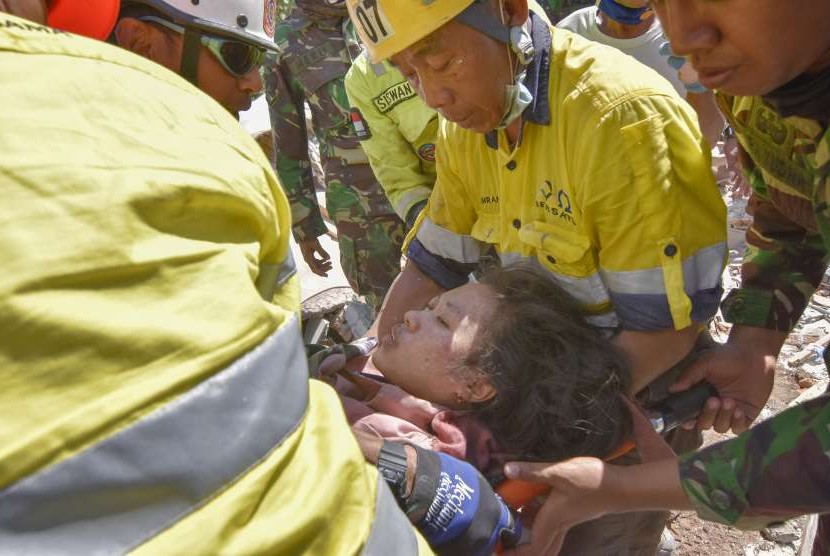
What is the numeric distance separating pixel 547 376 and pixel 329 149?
3.16 m

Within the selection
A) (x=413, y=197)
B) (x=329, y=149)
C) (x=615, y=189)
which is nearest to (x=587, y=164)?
(x=615, y=189)

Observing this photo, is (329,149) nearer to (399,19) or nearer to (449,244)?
(449,244)

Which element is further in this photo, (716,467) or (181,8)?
(181,8)

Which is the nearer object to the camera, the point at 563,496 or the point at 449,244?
the point at 563,496

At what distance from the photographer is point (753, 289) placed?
2.60 meters

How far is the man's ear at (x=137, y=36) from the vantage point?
250 centimetres

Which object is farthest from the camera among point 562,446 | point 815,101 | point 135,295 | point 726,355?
point 726,355

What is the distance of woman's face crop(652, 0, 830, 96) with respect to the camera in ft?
5.21

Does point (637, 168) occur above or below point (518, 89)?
below

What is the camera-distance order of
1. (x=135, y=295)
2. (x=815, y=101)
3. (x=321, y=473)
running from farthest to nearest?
(x=815, y=101) < (x=321, y=473) < (x=135, y=295)

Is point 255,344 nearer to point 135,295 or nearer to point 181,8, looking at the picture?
point 135,295

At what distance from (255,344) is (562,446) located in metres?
1.59

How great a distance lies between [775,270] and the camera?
2.56 m

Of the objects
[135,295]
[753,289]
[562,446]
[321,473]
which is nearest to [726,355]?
[753,289]
